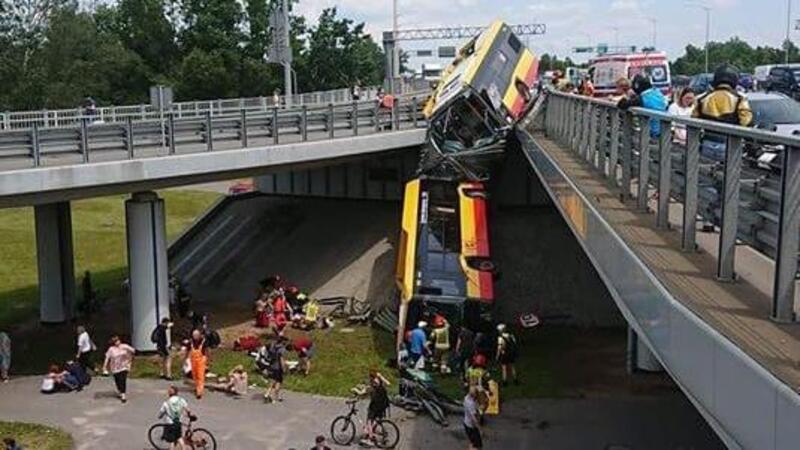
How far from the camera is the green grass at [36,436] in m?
17.7

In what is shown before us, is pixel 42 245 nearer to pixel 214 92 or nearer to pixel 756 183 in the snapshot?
pixel 756 183

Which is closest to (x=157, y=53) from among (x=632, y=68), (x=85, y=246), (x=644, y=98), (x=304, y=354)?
(x=85, y=246)

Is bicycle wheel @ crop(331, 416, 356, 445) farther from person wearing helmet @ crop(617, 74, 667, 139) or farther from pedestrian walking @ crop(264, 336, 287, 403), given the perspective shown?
person wearing helmet @ crop(617, 74, 667, 139)

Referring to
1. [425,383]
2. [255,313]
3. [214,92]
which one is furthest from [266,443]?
[214,92]

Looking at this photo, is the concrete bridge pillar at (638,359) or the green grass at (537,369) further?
the green grass at (537,369)

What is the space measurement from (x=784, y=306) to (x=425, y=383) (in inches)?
567

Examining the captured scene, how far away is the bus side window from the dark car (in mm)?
12677

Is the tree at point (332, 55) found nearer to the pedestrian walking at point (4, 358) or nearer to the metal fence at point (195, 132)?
the metal fence at point (195, 132)

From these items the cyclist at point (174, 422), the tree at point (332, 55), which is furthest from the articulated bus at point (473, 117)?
the tree at point (332, 55)

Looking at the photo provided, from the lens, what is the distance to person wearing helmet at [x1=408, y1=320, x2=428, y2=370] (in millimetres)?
21766

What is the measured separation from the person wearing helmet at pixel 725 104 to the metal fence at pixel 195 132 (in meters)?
15.4

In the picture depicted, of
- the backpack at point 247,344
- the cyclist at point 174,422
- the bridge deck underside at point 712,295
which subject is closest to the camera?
the bridge deck underside at point 712,295

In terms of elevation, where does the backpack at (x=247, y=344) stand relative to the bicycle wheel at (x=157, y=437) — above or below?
below

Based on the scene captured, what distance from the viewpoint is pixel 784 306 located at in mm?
5793
